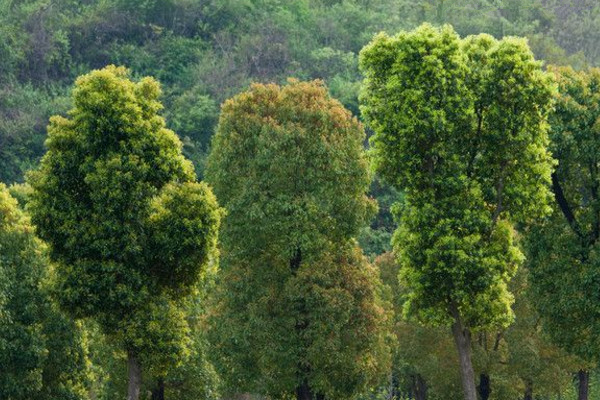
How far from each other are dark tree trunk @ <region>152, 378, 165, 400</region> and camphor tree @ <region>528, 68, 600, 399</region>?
14.9 meters

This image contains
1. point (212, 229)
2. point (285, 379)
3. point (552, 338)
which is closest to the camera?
point (212, 229)

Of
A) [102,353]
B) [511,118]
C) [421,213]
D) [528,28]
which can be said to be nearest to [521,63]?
[511,118]

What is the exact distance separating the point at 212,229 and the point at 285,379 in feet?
36.6

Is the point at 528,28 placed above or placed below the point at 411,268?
above

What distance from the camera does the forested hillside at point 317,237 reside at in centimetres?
4031

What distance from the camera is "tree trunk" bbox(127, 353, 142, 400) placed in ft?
136

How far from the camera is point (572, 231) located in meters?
45.7

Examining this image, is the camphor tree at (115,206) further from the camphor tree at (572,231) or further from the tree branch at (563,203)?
the tree branch at (563,203)

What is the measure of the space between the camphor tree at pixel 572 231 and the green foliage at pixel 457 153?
73.4 inches

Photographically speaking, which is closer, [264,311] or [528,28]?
[264,311]

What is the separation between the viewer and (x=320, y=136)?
50656 millimetres

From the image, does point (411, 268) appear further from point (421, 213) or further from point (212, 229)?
point (212, 229)

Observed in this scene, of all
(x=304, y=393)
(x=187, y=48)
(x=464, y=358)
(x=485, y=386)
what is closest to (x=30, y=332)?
(x=304, y=393)

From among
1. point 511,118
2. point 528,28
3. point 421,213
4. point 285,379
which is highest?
point 528,28
